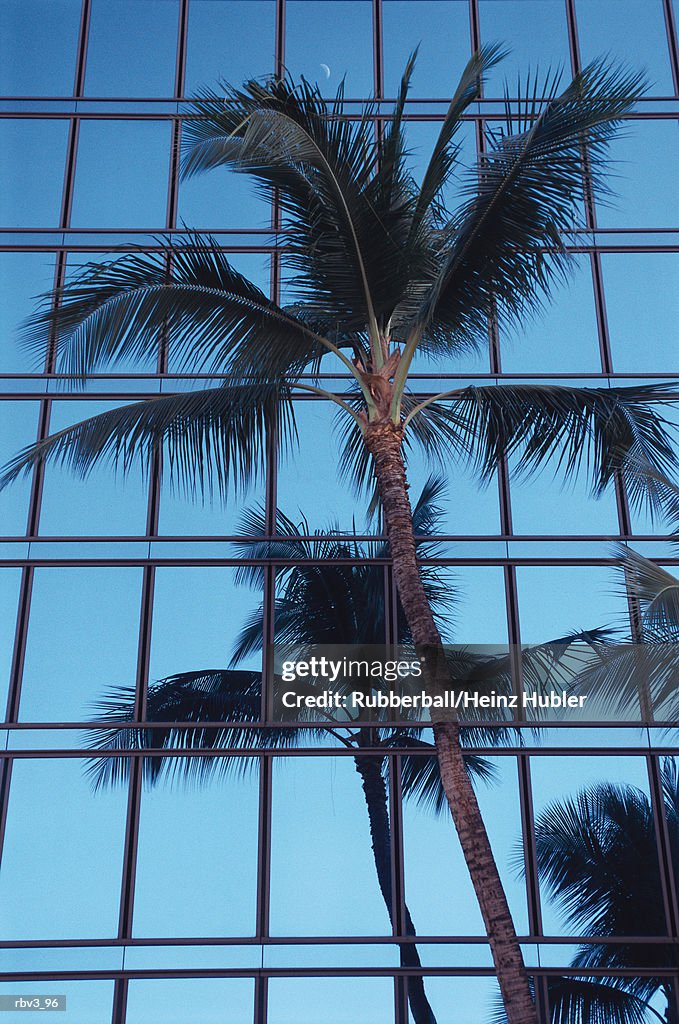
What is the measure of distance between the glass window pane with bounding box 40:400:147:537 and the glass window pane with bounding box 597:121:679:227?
21.9ft

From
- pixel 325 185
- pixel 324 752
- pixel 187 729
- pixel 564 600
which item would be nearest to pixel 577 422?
pixel 564 600

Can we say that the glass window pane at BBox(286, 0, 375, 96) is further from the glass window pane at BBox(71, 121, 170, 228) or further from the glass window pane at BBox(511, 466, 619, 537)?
the glass window pane at BBox(511, 466, 619, 537)

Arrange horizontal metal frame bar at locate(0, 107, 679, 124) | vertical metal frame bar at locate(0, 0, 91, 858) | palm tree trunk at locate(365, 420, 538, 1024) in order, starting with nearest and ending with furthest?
palm tree trunk at locate(365, 420, 538, 1024) < vertical metal frame bar at locate(0, 0, 91, 858) < horizontal metal frame bar at locate(0, 107, 679, 124)

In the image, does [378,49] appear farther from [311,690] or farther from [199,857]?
[199,857]

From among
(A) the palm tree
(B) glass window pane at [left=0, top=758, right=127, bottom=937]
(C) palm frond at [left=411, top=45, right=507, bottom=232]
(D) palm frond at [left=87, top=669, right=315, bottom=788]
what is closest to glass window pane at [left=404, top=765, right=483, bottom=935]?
(A) the palm tree

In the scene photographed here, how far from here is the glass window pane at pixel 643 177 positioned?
14508 millimetres

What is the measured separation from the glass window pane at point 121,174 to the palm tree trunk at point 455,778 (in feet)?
19.1

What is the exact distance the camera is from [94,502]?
1325 cm

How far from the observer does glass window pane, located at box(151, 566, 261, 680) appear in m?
12.6

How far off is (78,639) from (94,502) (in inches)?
62.4

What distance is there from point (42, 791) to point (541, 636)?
5531mm

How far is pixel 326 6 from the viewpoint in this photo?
15539 millimetres

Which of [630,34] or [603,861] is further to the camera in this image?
[630,34]

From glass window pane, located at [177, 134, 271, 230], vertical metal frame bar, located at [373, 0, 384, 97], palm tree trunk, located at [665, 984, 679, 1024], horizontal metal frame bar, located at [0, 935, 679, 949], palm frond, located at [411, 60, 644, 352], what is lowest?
palm tree trunk, located at [665, 984, 679, 1024]
